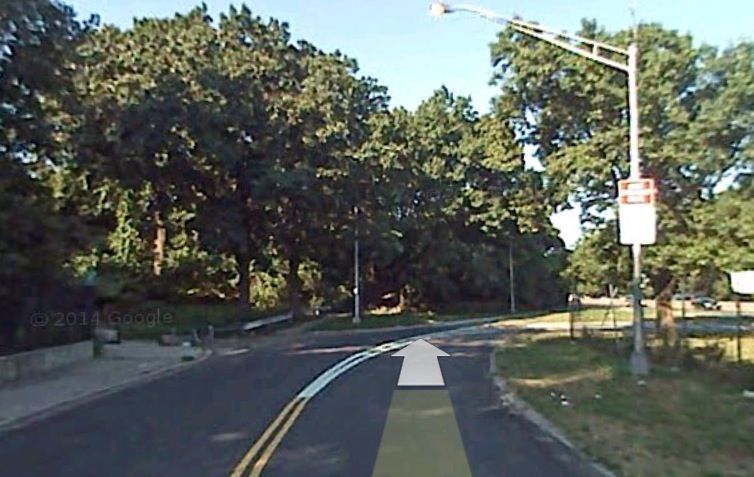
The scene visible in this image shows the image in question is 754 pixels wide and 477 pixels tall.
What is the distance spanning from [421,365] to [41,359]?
9.16 m

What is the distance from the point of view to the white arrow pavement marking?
1850cm

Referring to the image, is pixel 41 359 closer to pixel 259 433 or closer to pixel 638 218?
pixel 259 433

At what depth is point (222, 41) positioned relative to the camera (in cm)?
4081

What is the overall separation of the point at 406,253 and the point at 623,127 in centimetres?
3414

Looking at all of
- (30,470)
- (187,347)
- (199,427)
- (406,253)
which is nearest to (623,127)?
(187,347)

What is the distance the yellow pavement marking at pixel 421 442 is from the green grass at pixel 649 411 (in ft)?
4.44

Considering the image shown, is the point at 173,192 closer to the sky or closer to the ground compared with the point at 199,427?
closer to the sky

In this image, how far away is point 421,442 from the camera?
10.6m

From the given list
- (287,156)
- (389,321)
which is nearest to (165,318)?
(287,156)

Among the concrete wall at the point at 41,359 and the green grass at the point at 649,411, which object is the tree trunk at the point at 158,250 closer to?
the concrete wall at the point at 41,359

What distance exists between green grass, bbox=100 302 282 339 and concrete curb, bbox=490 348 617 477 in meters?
21.9

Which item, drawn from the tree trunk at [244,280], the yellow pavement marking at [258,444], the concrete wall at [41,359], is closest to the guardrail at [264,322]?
the tree trunk at [244,280]

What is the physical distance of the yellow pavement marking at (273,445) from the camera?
892cm

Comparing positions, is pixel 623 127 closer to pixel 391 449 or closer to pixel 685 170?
pixel 685 170
